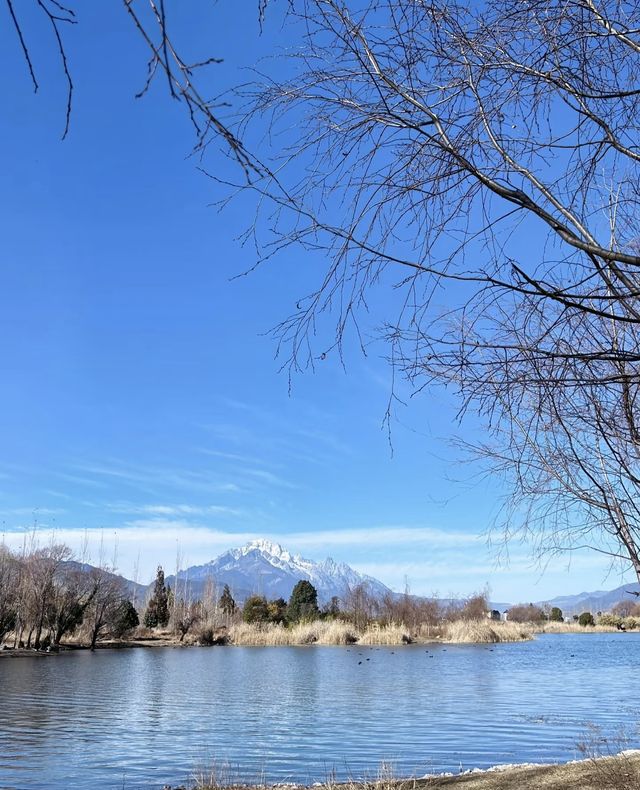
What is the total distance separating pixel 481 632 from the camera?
47.2 m

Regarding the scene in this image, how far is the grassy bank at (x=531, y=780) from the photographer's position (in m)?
5.65

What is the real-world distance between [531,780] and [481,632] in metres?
43.4

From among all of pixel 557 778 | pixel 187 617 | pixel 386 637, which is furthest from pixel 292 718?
pixel 187 617

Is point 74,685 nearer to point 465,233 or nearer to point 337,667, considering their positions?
point 337,667

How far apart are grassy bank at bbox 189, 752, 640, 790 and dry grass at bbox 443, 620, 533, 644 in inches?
1633

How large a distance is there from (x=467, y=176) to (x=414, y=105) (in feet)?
0.91

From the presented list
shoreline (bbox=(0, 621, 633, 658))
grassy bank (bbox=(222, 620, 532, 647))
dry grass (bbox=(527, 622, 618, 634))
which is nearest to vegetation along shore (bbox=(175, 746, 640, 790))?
shoreline (bbox=(0, 621, 633, 658))

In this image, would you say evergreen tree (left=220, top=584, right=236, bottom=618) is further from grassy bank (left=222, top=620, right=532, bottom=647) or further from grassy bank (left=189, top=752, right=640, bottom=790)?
grassy bank (left=189, top=752, right=640, bottom=790)

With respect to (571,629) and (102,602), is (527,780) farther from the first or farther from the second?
(571,629)

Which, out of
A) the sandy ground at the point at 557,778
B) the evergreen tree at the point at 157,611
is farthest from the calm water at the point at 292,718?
the evergreen tree at the point at 157,611

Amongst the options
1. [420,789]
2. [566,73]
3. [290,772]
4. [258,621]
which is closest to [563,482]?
[566,73]

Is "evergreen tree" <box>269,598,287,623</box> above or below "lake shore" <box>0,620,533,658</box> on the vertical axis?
above

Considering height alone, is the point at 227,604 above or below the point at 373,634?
above

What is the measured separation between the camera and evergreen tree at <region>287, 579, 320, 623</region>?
55.1 m
